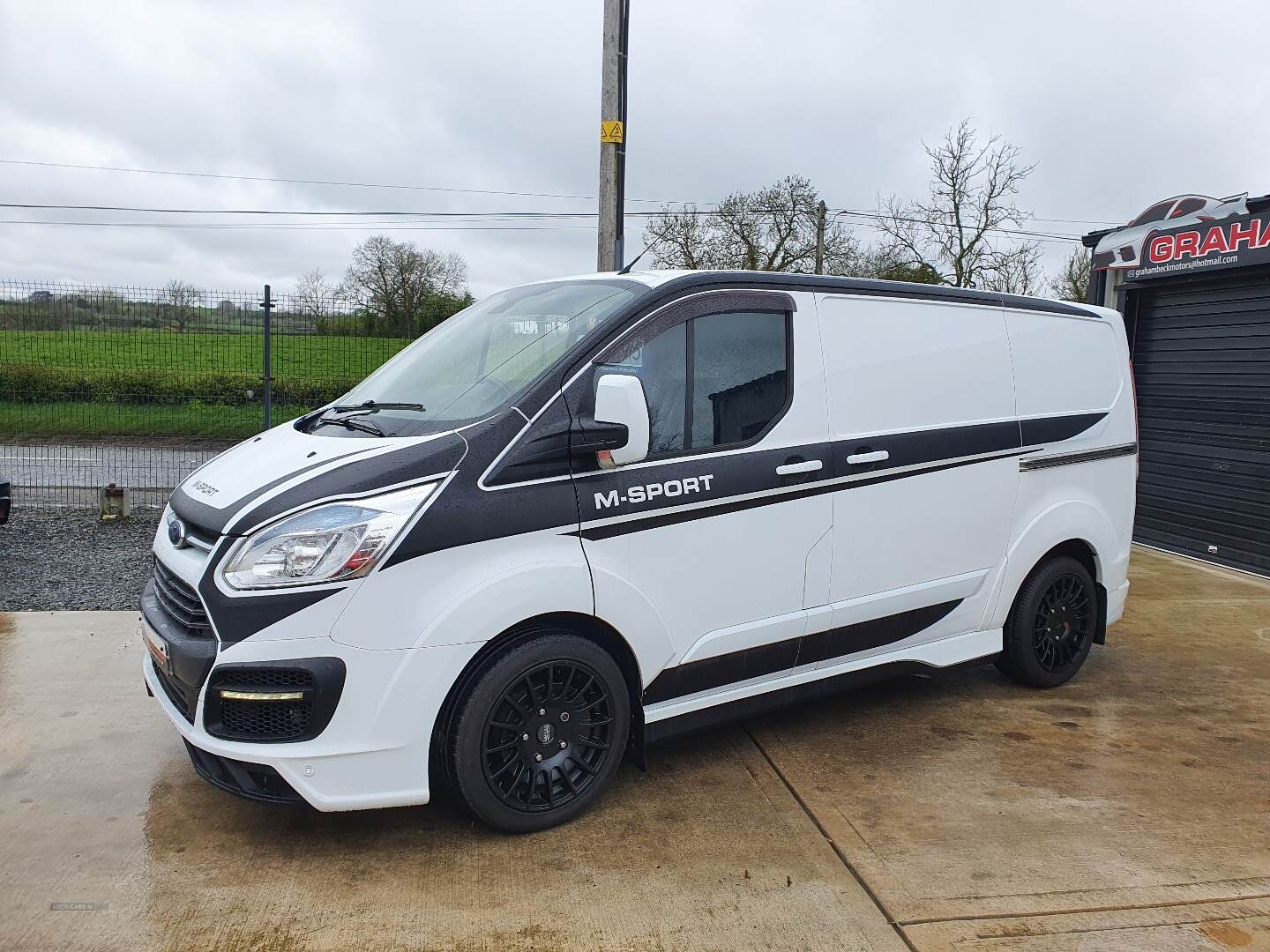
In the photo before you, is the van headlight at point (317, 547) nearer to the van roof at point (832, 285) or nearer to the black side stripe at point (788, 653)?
the black side stripe at point (788, 653)

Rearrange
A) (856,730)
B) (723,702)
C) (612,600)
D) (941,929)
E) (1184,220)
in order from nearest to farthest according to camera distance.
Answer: (941,929), (612,600), (723,702), (856,730), (1184,220)

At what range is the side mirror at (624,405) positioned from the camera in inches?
133

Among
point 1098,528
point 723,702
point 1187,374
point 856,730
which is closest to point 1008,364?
point 1098,528

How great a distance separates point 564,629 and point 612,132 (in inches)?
266

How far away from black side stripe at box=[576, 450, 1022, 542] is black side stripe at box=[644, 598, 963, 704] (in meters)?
0.56

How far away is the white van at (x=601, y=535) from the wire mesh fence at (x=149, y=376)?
6.38 m

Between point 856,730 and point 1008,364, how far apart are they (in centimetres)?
187

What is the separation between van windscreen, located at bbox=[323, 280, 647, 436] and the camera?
362 centimetres

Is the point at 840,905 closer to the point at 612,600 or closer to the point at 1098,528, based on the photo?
the point at 612,600

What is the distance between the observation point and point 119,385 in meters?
12.4

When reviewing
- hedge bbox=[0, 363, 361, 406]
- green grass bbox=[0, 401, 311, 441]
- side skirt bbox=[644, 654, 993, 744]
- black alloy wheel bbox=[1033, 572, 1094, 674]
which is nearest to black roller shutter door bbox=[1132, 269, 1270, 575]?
black alloy wheel bbox=[1033, 572, 1094, 674]

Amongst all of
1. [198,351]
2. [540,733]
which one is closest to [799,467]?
[540,733]

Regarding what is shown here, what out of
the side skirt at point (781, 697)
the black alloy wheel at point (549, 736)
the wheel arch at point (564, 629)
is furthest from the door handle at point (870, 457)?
the black alloy wheel at point (549, 736)

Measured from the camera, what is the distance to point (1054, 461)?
4.97 meters
